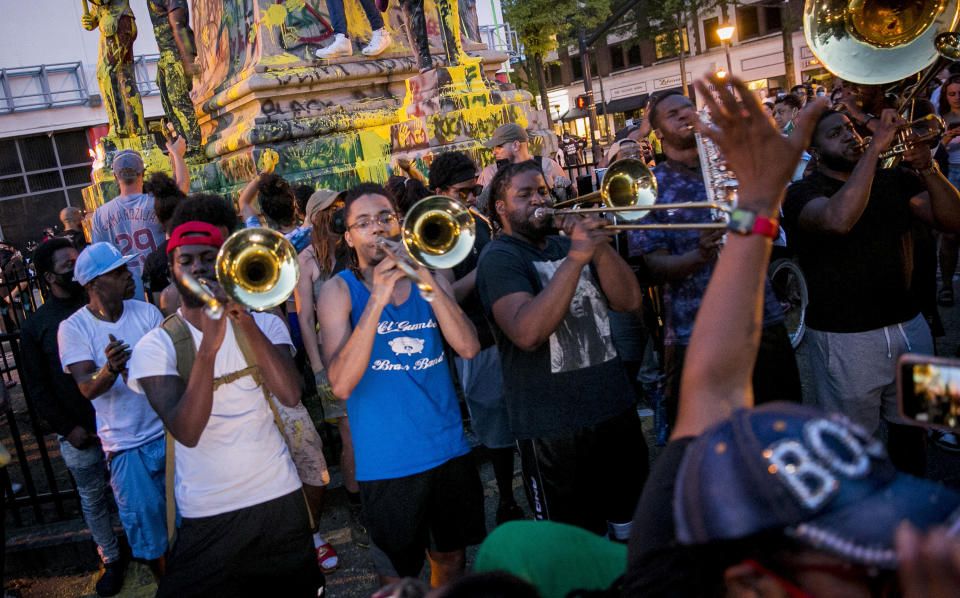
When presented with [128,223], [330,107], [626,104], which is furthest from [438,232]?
[626,104]

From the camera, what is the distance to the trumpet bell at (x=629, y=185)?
146 inches

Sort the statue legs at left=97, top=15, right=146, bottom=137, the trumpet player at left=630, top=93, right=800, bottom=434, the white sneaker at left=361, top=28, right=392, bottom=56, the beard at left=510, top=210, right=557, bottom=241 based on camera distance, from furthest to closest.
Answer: the statue legs at left=97, top=15, right=146, bottom=137
the white sneaker at left=361, top=28, right=392, bottom=56
the trumpet player at left=630, top=93, right=800, bottom=434
the beard at left=510, top=210, right=557, bottom=241

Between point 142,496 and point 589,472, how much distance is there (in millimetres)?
2316

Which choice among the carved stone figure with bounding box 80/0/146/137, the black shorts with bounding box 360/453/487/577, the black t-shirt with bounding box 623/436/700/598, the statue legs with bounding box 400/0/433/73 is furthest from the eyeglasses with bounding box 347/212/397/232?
the carved stone figure with bounding box 80/0/146/137

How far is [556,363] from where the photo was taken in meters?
3.12

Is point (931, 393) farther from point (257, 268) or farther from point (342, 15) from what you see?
point (342, 15)

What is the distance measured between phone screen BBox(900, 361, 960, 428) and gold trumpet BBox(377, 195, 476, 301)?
1952 millimetres

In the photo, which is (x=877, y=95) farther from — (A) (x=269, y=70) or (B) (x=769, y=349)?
(A) (x=269, y=70)

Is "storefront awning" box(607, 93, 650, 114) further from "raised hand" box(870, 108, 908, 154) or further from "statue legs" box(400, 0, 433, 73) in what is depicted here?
"raised hand" box(870, 108, 908, 154)

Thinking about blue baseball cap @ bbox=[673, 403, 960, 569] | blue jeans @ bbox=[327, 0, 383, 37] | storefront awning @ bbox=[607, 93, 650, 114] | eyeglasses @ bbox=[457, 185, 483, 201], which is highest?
storefront awning @ bbox=[607, 93, 650, 114]

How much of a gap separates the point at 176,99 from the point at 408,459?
8.93 m

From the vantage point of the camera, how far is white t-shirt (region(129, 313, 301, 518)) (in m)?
2.75

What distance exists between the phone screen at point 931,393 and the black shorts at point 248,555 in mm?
2268

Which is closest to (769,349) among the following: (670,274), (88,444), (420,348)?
(670,274)
